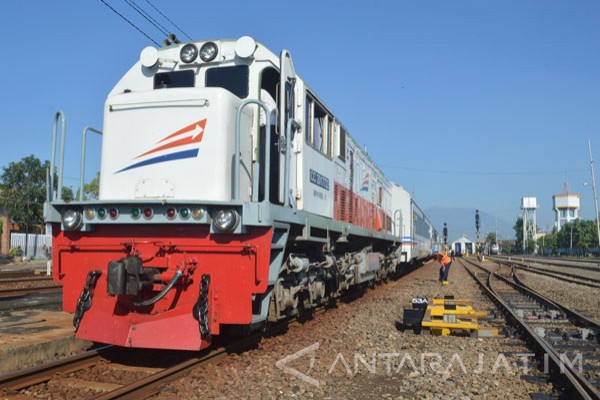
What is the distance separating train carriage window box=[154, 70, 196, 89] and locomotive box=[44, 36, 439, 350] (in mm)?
14

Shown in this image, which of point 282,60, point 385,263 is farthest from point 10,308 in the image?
point 385,263

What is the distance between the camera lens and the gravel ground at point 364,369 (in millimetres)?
4844

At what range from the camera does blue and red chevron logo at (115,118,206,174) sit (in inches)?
226

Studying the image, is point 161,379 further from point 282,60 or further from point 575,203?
point 575,203

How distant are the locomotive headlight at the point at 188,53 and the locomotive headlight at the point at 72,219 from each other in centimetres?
226

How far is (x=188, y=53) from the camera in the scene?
659cm

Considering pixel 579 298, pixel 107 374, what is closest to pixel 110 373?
pixel 107 374

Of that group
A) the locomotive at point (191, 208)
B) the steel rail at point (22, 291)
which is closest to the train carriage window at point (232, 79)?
the locomotive at point (191, 208)

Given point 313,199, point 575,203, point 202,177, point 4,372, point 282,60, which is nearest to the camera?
point 4,372

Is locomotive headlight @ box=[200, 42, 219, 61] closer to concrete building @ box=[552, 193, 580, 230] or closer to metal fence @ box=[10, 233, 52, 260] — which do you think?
metal fence @ box=[10, 233, 52, 260]

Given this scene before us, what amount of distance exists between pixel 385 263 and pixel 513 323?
22.3 ft

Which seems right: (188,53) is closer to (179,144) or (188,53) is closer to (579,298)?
(179,144)

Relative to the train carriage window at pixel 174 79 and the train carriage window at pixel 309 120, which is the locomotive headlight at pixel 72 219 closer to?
the train carriage window at pixel 174 79

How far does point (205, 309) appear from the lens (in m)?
5.06
